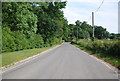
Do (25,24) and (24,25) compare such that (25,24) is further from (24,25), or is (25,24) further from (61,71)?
(61,71)

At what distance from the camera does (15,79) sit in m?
9.46

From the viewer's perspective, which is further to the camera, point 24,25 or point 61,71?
point 24,25

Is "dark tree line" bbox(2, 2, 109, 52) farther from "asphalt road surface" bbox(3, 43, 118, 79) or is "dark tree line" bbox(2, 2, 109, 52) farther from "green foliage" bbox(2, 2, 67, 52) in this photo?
"asphalt road surface" bbox(3, 43, 118, 79)

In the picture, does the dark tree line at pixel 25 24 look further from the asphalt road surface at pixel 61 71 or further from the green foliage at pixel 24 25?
the asphalt road surface at pixel 61 71

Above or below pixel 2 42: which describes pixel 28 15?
above

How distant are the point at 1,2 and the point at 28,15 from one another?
8.28m

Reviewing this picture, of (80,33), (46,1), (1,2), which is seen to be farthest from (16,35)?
(80,33)

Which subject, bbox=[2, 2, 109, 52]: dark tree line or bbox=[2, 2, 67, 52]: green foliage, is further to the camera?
bbox=[2, 2, 109, 52]: dark tree line

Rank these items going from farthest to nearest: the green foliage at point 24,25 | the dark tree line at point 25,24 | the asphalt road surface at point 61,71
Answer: the dark tree line at point 25,24 → the green foliage at point 24,25 → the asphalt road surface at point 61,71

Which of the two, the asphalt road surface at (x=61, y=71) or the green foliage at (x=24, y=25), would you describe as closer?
the asphalt road surface at (x=61, y=71)

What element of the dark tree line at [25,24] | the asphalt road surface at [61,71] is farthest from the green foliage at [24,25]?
the asphalt road surface at [61,71]

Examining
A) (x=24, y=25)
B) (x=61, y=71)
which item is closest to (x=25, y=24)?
(x=24, y=25)

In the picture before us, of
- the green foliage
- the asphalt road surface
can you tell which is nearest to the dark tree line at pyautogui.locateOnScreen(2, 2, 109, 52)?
the green foliage

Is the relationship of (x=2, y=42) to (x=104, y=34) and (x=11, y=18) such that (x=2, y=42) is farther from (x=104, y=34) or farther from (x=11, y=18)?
(x=104, y=34)
